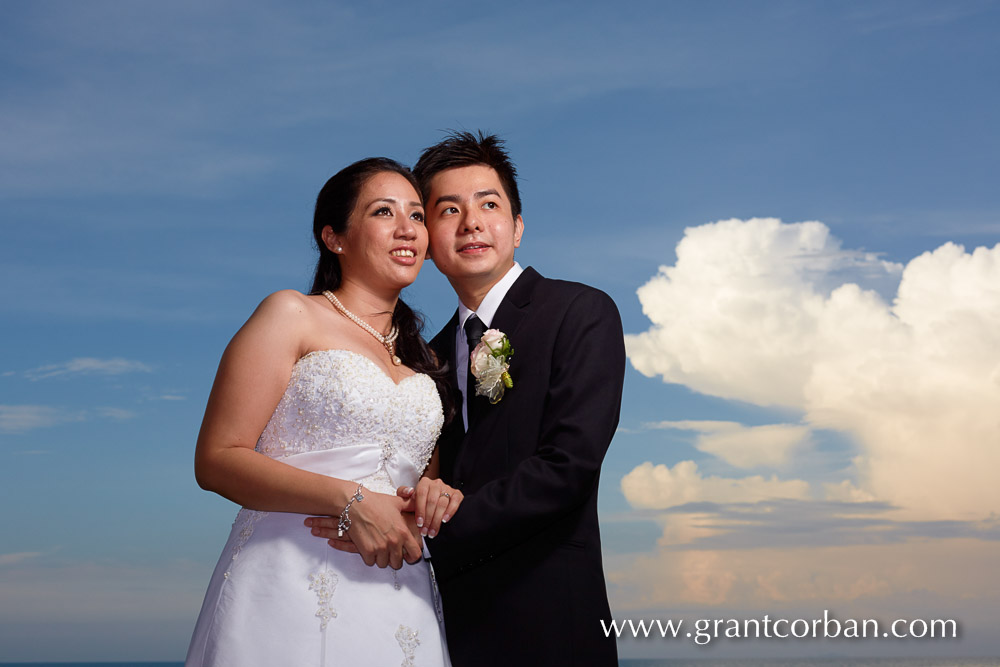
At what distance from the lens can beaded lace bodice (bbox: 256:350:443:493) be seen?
5.36 metres

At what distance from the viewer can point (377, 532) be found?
507cm

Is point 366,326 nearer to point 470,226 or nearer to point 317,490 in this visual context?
point 470,226

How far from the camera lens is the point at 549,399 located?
558 cm

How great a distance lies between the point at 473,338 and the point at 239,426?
1.66 meters

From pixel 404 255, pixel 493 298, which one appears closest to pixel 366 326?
pixel 404 255

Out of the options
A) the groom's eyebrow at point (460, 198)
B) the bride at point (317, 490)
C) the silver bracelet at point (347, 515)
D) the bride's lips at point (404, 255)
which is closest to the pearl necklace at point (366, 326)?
the bride at point (317, 490)

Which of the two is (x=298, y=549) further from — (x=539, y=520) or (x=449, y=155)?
(x=449, y=155)

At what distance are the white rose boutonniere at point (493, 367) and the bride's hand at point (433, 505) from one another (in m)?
0.67

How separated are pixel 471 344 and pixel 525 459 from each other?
3.50ft

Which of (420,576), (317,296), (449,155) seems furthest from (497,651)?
(449,155)

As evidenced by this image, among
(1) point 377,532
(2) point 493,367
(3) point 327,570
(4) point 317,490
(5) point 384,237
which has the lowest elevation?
(3) point 327,570

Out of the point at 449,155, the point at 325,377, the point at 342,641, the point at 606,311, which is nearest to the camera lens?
the point at 342,641

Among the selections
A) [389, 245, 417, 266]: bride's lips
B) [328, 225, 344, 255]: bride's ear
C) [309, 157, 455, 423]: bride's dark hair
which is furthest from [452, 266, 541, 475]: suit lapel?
[328, 225, 344, 255]: bride's ear

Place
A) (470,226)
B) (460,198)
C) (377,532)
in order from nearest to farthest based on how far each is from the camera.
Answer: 1. (377,532)
2. (470,226)
3. (460,198)
